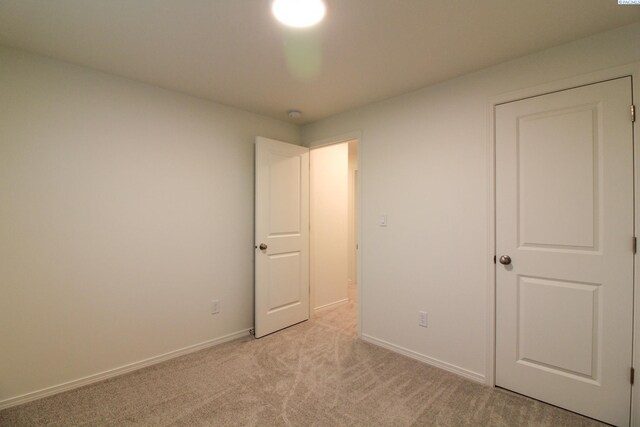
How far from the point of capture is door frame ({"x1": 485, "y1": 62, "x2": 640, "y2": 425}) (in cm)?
162

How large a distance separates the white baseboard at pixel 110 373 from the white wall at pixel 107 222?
0.03 m

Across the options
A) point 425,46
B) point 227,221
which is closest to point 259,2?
point 425,46

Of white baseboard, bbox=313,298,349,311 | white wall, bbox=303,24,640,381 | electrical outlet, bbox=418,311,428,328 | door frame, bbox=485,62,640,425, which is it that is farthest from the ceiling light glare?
white baseboard, bbox=313,298,349,311

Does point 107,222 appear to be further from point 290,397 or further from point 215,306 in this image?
point 290,397

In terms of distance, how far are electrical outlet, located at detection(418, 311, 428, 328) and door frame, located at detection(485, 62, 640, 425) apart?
0.47 meters

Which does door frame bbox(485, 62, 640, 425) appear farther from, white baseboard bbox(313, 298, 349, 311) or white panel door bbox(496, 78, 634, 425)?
white baseboard bbox(313, 298, 349, 311)

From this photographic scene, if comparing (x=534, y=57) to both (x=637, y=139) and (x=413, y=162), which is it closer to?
(x=637, y=139)

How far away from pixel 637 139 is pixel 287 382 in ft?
8.53

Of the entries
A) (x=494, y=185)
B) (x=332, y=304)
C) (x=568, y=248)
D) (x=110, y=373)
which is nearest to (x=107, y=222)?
(x=110, y=373)

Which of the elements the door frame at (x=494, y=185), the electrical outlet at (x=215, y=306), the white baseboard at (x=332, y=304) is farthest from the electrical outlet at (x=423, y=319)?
the electrical outlet at (x=215, y=306)

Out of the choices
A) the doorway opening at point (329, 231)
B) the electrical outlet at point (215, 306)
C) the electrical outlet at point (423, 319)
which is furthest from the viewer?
the doorway opening at point (329, 231)

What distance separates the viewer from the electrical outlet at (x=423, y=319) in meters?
2.46

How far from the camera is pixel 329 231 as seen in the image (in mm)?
3891

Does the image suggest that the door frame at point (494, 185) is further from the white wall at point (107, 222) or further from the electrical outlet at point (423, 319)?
the white wall at point (107, 222)
